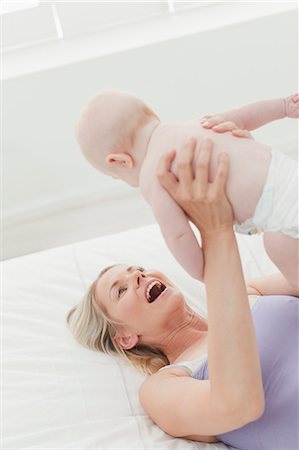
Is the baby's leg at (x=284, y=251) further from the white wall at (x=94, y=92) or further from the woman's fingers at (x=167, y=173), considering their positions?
the white wall at (x=94, y=92)

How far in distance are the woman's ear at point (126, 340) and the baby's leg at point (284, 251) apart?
524 millimetres

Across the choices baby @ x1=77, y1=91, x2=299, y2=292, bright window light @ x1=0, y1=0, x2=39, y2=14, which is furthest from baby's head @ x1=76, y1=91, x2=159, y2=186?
bright window light @ x1=0, y1=0, x2=39, y2=14

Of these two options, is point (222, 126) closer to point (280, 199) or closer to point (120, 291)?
point (280, 199)

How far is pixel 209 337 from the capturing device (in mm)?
1408

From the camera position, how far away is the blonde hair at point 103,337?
1877 mm

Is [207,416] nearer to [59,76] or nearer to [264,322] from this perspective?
[264,322]

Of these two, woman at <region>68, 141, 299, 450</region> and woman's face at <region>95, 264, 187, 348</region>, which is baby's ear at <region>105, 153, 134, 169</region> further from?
woman's face at <region>95, 264, 187, 348</region>

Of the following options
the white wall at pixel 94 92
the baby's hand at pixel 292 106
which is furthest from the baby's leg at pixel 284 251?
the white wall at pixel 94 92

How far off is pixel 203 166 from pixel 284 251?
0.79 feet

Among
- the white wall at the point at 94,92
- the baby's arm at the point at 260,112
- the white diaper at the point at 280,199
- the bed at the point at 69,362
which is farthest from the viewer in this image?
the white wall at the point at 94,92

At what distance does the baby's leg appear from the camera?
1.40 m

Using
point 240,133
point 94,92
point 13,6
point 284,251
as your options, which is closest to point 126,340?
point 284,251

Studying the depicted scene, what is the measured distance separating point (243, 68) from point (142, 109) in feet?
5.23

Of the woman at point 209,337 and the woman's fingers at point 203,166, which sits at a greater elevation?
the woman's fingers at point 203,166
